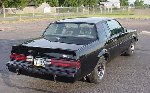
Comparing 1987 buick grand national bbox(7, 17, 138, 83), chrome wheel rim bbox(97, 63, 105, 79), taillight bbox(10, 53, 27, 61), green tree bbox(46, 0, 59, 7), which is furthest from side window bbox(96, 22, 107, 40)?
green tree bbox(46, 0, 59, 7)

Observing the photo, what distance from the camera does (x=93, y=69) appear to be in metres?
6.27

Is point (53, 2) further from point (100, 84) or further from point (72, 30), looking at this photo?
point (100, 84)

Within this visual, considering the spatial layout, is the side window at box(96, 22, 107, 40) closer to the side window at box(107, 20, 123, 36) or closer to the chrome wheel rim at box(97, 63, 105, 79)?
the side window at box(107, 20, 123, 36)

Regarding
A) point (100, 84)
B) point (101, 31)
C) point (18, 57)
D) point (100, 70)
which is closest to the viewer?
point (18, 57)

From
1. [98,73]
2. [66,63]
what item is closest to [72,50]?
[66,63]

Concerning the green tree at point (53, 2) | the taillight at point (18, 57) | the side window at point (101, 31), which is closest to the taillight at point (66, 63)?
the taillight at point (18, 57)

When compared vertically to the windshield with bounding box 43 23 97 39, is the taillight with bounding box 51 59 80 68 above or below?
below

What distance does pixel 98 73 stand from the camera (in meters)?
6.61

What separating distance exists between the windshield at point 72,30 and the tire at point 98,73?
0.63m

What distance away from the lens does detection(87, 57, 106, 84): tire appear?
637 centimetres

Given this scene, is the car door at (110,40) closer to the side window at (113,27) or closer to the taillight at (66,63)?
the side window at (113,27)

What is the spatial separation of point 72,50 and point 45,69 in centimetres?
67

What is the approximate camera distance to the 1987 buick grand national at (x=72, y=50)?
5688 millimetres

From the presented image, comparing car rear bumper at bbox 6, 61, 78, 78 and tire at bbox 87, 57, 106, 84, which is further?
tire at bbox 87, 57, 106, 84
